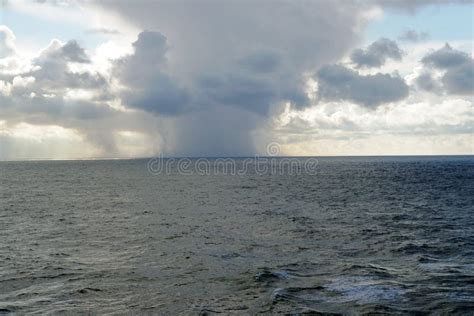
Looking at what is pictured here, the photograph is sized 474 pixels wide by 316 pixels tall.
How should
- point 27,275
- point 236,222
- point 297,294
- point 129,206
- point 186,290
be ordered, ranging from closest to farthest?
point 297,294 < point 186,290 < point 27,275 < point 236,222 < point 129,206

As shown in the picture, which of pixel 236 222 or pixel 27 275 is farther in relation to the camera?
pixel 236 222

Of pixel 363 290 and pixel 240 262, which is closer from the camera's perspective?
pixel 363 290

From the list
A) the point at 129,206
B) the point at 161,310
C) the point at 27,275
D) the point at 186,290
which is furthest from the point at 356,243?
the point at 129,206

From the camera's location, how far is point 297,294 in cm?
2134

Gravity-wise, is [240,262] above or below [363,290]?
below

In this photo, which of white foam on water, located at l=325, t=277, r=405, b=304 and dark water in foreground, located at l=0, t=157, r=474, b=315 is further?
dark water in foreground, located at l=0, t=157, r=474, b=315

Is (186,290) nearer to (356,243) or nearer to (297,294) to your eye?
(297,294)

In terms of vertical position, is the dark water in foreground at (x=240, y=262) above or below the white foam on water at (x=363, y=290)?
below

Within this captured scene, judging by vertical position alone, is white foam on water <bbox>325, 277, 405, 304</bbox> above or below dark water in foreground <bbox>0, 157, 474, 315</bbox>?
above

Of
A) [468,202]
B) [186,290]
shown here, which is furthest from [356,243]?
[468,202]

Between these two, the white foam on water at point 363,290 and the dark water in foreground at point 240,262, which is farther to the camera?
the dark water in foreground at point 240,262

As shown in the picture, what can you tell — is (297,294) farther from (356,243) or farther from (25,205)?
(25,205)

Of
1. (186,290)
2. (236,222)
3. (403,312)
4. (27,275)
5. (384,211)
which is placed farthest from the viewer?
(384,211)

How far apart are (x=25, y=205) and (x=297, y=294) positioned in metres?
58.6
